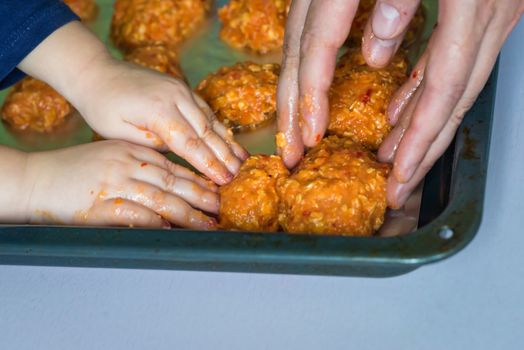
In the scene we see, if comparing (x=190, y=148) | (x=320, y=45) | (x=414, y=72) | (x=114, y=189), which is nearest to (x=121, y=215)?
(x=114, y=189)

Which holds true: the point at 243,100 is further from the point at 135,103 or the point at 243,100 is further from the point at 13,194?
the point at 13,194

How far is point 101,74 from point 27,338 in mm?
469

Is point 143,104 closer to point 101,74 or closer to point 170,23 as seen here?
point 101,74

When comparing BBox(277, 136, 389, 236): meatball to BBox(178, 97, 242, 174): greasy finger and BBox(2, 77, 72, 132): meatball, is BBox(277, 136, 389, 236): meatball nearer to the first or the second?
BBox(178, 97, 242, 174): greasy finger

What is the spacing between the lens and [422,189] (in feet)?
3.51

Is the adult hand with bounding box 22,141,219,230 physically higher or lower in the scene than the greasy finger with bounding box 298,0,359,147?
lower

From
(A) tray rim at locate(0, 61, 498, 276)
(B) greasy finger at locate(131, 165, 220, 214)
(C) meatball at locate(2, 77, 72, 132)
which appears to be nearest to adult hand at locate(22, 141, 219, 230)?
(B) greasy finger at locate(131, 165, 220, 214)

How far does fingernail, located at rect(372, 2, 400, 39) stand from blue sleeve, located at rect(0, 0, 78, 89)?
0.60 metres

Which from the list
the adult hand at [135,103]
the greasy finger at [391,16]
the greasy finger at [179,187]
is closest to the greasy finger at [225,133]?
the adult hand at [135,103]

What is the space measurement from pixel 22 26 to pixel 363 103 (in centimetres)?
60

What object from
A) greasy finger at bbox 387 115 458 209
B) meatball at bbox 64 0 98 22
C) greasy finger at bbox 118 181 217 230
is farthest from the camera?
meatball at bbox 64 0 98 22

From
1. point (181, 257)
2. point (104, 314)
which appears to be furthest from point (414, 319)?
point (104, 314)

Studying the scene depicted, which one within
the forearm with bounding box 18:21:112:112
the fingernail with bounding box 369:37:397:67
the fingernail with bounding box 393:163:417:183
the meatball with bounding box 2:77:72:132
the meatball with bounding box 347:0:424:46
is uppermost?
the fingernail with bounding box 369:37:397:67

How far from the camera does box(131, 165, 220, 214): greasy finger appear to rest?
1133 mm
